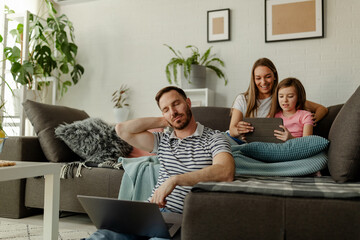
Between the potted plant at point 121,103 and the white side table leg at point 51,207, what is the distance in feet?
6.47

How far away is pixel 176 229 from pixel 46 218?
835mm

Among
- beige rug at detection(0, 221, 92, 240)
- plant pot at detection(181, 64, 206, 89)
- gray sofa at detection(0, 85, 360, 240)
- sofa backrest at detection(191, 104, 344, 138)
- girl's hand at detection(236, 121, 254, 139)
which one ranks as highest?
plant pot at detection(181, 64, 206, 89)

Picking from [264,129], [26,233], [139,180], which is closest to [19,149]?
[26,233]

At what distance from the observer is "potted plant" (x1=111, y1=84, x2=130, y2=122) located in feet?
11.9

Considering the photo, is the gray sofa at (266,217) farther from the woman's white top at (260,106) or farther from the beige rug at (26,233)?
the woman's white top at (260,106)

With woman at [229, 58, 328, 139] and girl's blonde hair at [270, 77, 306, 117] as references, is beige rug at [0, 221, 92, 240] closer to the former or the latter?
woman at [229, 58, 328, 139]

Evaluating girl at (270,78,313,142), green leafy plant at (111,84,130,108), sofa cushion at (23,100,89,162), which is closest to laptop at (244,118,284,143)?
girl at (270,78,313,142)

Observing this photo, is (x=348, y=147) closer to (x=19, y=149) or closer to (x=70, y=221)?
(x=70, y=221)

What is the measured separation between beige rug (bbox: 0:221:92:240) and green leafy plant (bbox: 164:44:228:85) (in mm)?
1862

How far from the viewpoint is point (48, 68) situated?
145 inches

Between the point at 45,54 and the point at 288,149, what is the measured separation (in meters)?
2.95

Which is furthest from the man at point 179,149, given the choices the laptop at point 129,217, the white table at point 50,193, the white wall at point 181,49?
the white wall at point 181,49

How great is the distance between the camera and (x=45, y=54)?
358cm

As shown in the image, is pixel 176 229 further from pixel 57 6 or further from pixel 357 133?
pixel 57 6
